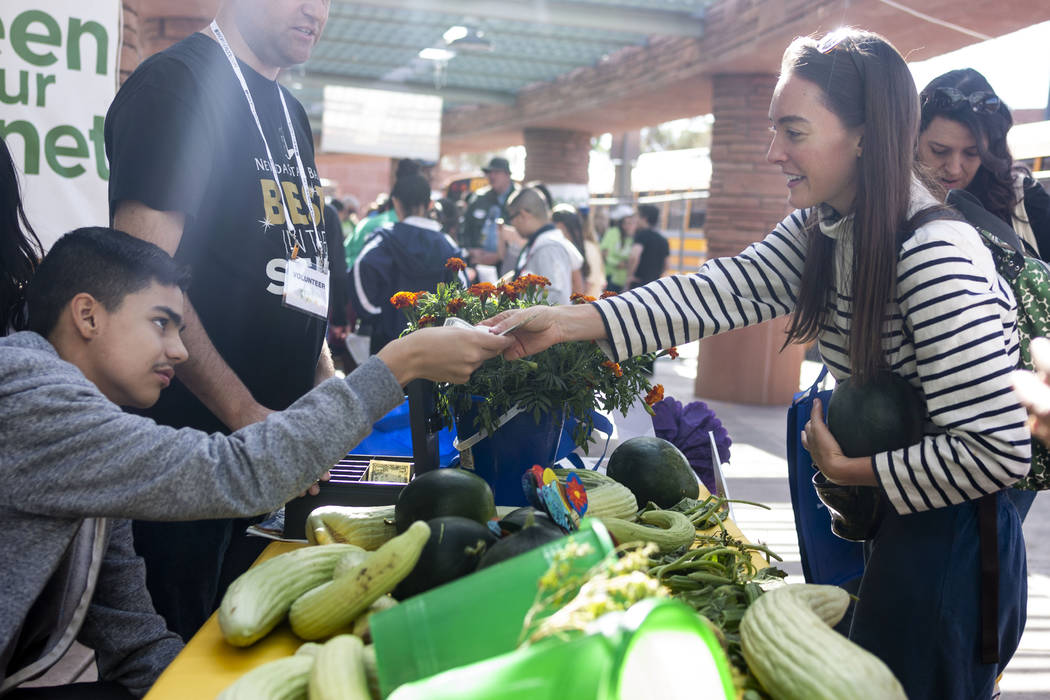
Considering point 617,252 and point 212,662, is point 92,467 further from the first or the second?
point 617,252

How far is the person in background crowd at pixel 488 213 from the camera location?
947cm

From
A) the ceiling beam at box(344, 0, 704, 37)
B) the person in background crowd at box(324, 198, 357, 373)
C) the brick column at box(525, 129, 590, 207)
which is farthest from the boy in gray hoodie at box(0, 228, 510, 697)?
the brick column at box(525, 129, 590, 207)

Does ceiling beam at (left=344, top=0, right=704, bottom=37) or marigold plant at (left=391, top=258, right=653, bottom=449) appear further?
ceiling beam at (left=344, top=0, right=704, bottom=37)

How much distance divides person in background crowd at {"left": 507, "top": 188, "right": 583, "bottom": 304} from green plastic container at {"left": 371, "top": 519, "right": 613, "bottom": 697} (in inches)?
204

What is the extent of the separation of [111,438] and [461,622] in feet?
2.59

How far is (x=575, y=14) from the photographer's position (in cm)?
882

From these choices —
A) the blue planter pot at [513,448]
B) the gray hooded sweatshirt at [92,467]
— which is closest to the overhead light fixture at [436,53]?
the blue planter pot at [513,448]

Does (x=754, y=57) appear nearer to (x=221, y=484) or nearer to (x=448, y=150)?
(x=221, y=484)

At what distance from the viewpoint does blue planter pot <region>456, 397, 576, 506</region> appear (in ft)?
7.32

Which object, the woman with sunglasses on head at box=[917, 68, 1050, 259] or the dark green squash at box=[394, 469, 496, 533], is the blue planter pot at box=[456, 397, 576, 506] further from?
the woman with sunglasses on head at box=[917, 68, 1050, 259]

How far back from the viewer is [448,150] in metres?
22.6

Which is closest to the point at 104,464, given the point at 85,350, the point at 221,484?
the point at 221,484

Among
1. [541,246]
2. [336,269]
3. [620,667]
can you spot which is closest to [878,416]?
[620,667]

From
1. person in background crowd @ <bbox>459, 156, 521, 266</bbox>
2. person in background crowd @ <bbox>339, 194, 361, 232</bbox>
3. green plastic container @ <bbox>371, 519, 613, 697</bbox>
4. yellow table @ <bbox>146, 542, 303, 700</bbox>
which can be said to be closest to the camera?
green plastic container @ <bbox>371, 519, 613, 697</bbox>
